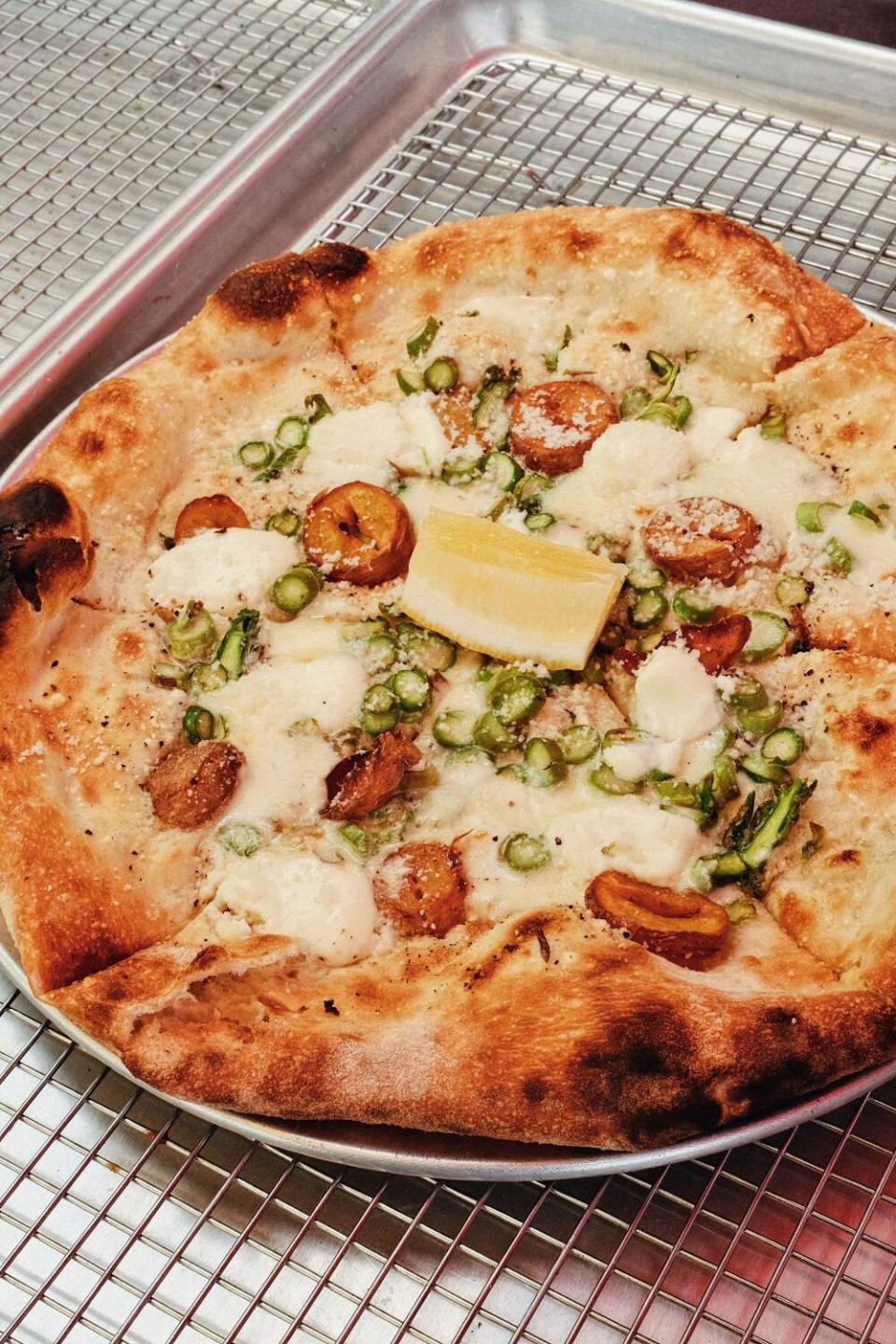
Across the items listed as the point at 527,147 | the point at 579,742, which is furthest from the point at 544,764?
the point at 527,147

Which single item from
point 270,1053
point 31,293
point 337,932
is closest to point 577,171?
point 31,293

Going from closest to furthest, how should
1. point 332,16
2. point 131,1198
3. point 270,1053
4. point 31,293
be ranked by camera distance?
point 270,1053
point 131,1198
point 31,293
point 332,16

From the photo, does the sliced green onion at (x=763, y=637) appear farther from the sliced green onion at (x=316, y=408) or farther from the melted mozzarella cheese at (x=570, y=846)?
the sliced green onion at (x=316, y=408)

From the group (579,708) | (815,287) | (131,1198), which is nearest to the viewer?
(131,1198)

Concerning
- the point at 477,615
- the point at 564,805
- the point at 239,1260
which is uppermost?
the point at 477,615

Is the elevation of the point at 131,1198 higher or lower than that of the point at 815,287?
lower

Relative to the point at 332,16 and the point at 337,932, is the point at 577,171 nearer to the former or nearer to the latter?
the point at 332,16

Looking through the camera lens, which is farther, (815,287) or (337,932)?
(815,287)
